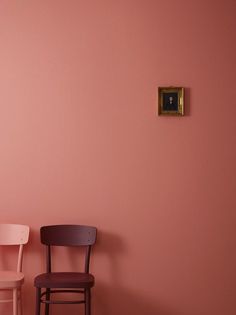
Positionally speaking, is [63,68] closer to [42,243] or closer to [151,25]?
[151,25]

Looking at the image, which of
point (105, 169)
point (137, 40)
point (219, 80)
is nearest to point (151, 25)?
point (137, 40)

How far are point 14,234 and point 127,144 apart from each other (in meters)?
1.05

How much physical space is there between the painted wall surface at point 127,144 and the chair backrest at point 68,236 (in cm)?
10

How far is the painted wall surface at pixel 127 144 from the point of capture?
111 inches

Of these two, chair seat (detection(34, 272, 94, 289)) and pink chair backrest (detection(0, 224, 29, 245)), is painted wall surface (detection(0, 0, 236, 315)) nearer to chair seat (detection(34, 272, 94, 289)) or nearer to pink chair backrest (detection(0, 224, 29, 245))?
pink chair backrest (detection(0, 224, 29, 245))

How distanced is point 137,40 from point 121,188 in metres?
1.12

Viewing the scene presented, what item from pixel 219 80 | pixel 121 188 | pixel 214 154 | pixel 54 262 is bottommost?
pixel 54 262

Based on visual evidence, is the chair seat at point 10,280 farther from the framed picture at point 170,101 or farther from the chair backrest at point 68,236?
the framed picture at point 170,101

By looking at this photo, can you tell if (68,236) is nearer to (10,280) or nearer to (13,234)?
(13,234)

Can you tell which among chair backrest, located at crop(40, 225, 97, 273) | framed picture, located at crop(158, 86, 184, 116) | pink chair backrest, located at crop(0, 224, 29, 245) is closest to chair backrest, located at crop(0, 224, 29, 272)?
pink chair backrest, located at crop(0, 224, 29, 245)

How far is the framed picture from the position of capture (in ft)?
9.32

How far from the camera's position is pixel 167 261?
9.34ft

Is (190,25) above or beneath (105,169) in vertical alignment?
above

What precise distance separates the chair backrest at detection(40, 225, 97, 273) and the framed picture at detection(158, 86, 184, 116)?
1.03 metres
